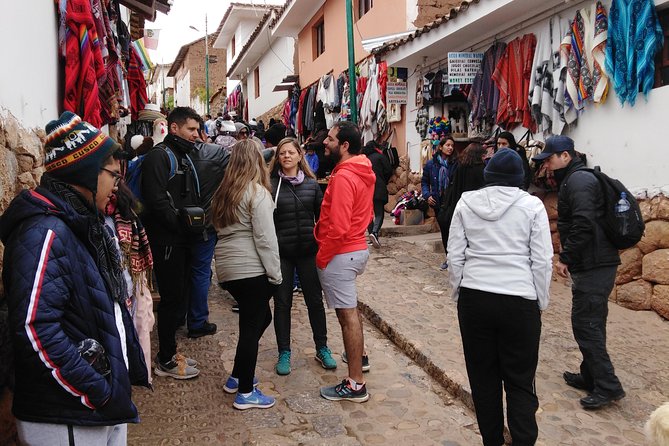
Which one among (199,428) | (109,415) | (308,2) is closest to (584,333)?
(199,428)

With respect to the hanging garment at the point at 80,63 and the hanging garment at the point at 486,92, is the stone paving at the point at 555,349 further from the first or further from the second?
the hanging garment at the point at 80,63

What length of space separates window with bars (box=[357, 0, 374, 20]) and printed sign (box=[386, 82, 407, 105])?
260 centimetres

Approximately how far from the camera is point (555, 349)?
183 inches

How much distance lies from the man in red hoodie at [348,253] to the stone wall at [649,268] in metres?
3.22

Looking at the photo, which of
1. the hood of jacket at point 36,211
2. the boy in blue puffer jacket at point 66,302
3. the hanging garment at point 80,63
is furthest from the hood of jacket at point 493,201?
the hanging garment at point 80,63

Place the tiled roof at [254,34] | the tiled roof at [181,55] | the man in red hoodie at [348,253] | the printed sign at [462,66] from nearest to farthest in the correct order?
the man in red hoodie at [348,253] < the printed sign at [462,66] < the tiled roof at [254,34] < the tiled roof at [181,55]

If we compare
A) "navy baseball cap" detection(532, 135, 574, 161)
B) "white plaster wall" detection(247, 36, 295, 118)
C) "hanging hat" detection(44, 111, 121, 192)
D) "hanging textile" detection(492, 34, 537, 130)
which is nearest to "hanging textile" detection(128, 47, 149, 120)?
"hanging textile" detection(492, 34, 537, 130)

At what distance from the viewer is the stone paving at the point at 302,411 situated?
3.36 metres

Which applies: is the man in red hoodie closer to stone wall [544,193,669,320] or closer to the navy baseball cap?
the navy baseball cap

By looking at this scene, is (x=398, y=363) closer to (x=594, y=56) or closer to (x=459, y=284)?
(x=459, y=284)

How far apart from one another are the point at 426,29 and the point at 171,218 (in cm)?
584

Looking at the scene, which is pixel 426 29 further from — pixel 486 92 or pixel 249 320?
pixel 249 320

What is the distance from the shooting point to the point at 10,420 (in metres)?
2.42

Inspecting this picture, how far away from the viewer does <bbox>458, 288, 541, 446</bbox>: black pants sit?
112 inches
